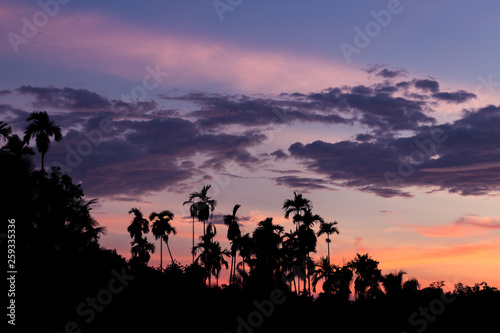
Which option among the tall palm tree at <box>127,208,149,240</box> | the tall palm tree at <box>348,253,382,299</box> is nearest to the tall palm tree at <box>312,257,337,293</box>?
the tall palm tree at <box>348,253,382,299</box>

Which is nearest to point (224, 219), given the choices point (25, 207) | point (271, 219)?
point (271, 219)

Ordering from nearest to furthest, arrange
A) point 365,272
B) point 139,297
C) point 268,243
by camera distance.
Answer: point 139,297
point 268,243
point 365,272

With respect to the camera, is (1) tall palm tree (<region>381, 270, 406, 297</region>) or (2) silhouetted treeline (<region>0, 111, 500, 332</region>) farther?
(1) tall palm tree (<region>381, 270, 406, 297</region>)

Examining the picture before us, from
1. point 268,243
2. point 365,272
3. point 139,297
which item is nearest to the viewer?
point 139,297

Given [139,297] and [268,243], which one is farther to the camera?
[268,243]

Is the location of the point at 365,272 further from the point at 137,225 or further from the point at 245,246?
the point at 137,225

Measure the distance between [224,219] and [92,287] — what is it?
41629 mm

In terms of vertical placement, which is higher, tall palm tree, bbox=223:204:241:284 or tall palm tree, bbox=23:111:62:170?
tall palm tree, bbox=23:111:62:170

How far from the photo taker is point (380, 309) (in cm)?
3606

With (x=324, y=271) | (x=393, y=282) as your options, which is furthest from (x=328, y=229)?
(x=393, y=282)

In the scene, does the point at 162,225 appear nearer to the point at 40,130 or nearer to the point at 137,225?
the point at 137,225

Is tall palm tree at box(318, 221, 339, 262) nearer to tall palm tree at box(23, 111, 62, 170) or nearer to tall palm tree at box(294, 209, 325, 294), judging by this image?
tall palm tree at box(294, 209, 325, 294)

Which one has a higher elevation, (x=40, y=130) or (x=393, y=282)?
(x=40, y=130)

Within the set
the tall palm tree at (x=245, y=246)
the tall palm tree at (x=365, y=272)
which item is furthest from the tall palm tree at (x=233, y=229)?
the tall palm tree at (x=365, y=272)
